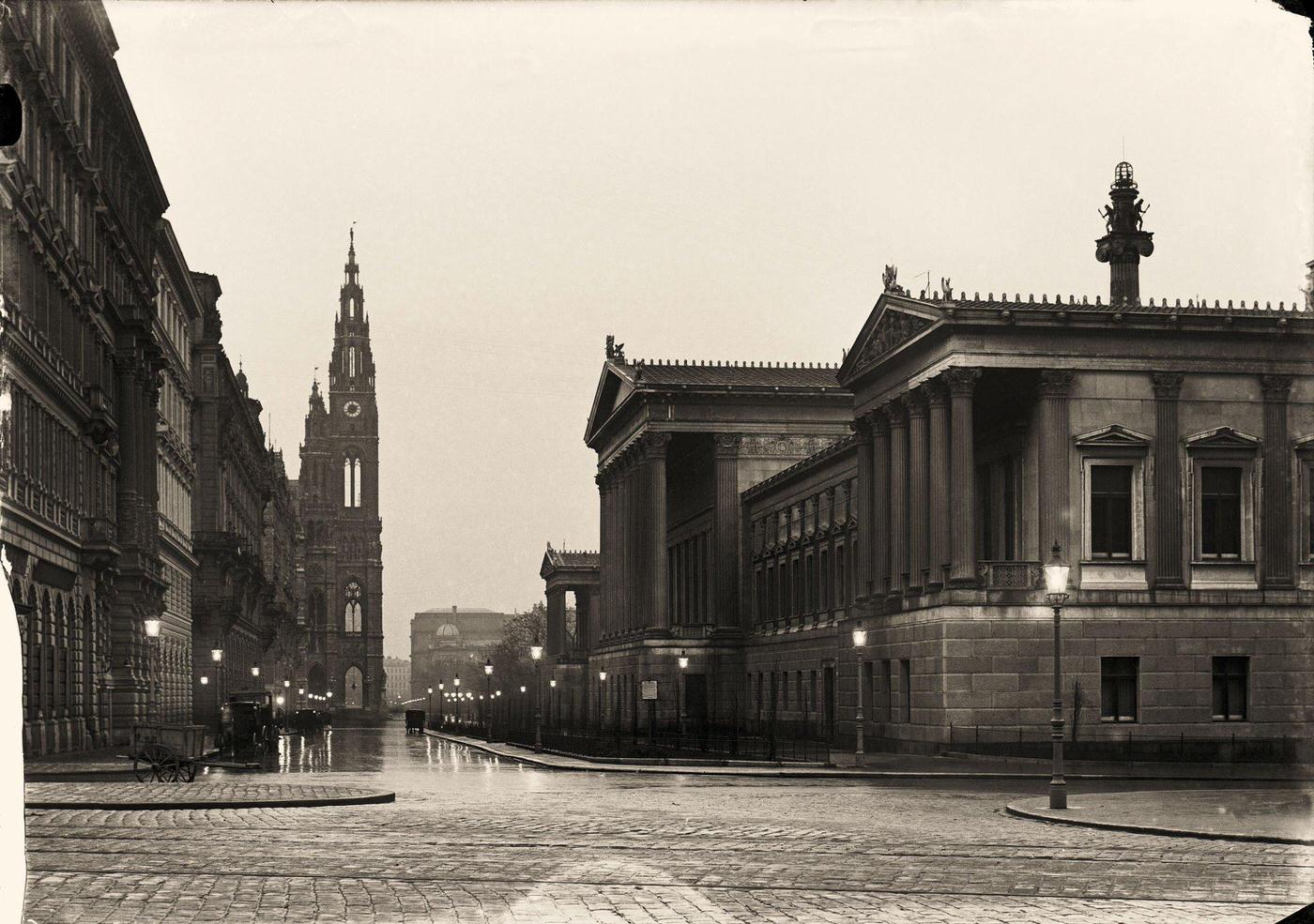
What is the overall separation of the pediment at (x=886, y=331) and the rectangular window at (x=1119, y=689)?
11.7 metres

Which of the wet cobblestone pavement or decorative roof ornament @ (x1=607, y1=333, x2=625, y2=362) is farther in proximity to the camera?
decorative roof ornament @ (x1=607, y1=333, x2=625, y2=362)

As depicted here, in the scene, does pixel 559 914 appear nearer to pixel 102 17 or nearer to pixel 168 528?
pixel 102 17

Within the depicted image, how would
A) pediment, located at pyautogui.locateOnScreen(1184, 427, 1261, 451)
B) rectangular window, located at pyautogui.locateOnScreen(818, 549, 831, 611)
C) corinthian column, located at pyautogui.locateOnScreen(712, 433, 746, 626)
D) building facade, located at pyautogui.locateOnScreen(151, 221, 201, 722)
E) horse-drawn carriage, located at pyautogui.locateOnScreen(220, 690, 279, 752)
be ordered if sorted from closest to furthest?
pediment, located at pyautogui.locateOnScreen(1184, 427, 1261, 451) < horse-drawn carriage, located at pyautogui.locateOnScreen(220, 690, 279, 752) < building facade, located at pyautogui.locateOnScreen(151, 221, 201, 722) < rectangular window, located at pyautogui.locateOnScreen(818, 549, 831, 611) < corinthian column, located at pyautogui.locateOnScreen(712, 433, 746, 626)

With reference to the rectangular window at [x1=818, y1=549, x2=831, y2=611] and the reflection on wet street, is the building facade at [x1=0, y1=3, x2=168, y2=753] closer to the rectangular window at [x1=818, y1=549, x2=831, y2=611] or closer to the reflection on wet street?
the reflection on wet street

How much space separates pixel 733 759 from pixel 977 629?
8.32 meters

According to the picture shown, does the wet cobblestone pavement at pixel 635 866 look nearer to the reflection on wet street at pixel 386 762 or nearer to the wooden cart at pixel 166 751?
the wooden cart at pixel 166 751

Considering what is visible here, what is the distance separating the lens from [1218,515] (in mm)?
53781

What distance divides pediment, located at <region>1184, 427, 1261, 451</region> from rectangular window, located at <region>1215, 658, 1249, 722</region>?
6359 mm

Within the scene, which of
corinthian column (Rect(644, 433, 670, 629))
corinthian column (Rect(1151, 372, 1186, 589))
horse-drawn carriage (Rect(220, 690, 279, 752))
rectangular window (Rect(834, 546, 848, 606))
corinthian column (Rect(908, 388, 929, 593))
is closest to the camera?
corinthian column (Rect(1151, 372, 1186, 589))

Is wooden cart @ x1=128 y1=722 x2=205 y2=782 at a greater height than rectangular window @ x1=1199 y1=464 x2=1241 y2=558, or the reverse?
rectangular window @ x1=1199 y1=464 x2=1241 y2=558

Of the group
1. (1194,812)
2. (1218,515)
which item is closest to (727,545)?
(1218,515)

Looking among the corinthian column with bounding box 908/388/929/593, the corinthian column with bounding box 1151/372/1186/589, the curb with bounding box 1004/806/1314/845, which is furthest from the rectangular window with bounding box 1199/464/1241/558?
the curb with bounding box 1004/806/1314/845

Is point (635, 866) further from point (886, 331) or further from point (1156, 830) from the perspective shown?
point (886, 331)

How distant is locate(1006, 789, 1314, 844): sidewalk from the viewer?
2347 centimetres
